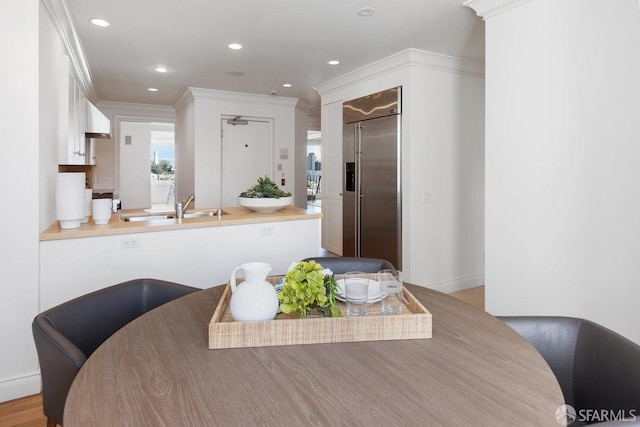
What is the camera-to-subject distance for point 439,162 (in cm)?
414

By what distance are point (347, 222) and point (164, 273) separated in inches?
107

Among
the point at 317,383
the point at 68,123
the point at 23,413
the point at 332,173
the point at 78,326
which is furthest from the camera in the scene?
the point at 332,173

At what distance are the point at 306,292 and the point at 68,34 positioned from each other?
331 cm

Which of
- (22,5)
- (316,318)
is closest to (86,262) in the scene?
(22,5)

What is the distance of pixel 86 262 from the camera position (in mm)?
2398

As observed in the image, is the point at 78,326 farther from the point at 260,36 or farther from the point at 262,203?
the point at 260,36

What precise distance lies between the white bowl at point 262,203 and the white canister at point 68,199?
47.7 inches

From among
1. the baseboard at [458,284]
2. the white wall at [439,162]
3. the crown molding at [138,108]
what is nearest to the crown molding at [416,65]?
the white wall at [439,162]

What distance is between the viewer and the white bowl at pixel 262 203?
10.6 feet

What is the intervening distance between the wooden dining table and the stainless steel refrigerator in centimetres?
310

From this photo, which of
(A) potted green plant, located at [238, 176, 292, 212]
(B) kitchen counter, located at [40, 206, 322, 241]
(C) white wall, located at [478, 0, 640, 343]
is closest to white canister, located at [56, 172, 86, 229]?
(B) kitchen counter, located at [40, 206, 322, 241]

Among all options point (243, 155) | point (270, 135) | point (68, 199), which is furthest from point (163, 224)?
point (270, 135)

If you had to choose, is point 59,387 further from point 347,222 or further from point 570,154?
point 347,222

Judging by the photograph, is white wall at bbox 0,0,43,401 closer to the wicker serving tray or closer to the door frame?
the wicker serving tray
